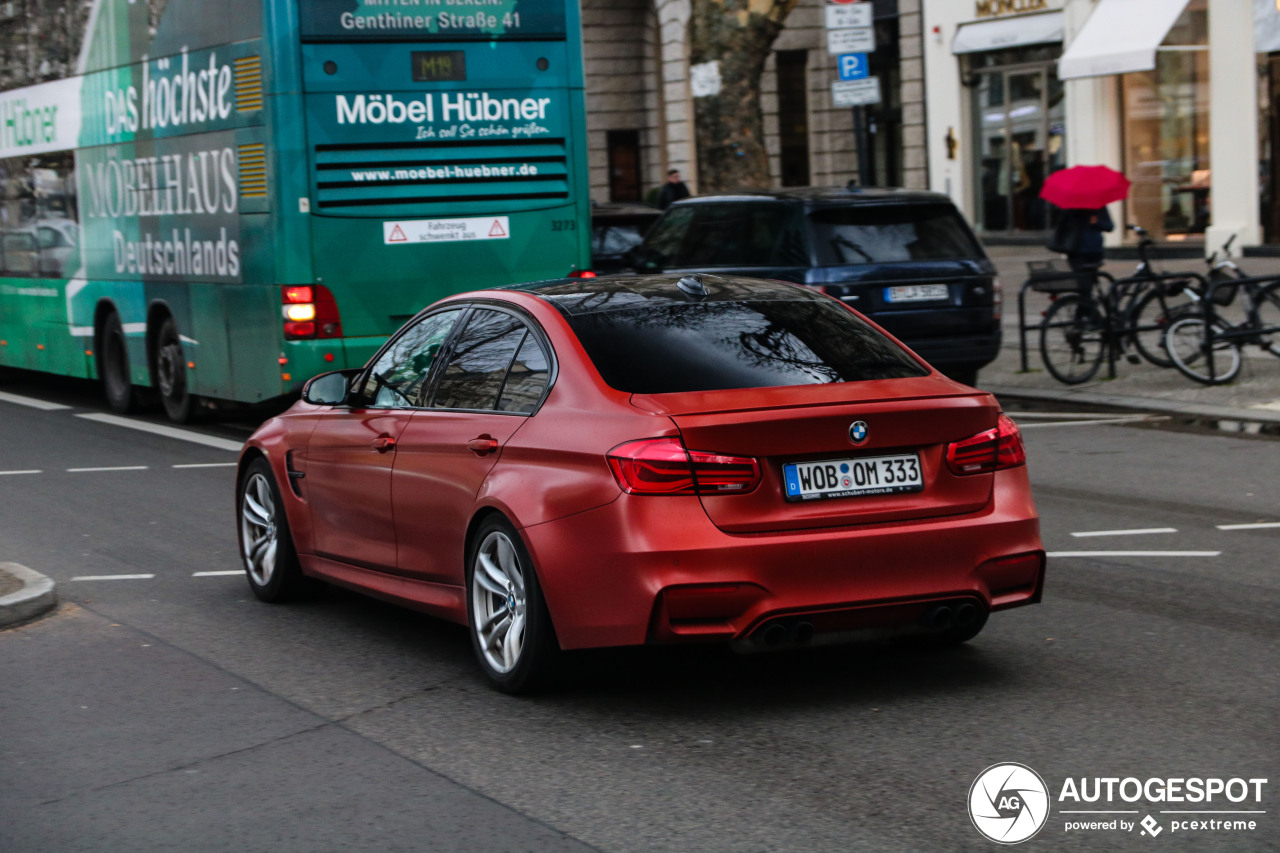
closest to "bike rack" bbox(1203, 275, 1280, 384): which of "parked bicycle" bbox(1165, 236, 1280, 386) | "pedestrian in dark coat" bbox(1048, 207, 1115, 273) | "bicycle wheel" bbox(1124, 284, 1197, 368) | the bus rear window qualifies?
"parked bicycle" bbox(1165, 236, 1280, 386)

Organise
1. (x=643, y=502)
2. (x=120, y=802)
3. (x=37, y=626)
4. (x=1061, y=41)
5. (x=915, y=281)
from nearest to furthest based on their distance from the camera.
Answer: (x=120, y=802), (x=643, y=502), (x=37, y=626), (x=915, y=281), (x=1061, y=41)

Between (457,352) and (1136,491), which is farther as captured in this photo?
(1136,491)

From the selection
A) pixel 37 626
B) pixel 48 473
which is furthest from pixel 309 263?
pixel 37 626

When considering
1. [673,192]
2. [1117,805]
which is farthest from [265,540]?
[673,192]

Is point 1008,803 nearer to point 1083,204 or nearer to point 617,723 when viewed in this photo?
point 617,723

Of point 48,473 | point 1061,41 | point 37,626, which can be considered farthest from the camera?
point 1061,41

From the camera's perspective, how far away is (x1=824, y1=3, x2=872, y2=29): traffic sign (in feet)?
61.2

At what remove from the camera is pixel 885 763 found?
5184 millimetres

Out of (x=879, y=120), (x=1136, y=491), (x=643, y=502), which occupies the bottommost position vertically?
(x=1136, y=491)

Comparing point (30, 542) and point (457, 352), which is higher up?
point (457, 352)

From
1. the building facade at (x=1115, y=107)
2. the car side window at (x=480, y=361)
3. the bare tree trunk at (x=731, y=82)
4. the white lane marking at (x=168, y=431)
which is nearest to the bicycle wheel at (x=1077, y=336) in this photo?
the white lane marking at (x=168, y=431)

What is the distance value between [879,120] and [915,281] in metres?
22.6

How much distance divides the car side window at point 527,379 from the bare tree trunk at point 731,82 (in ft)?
57.2

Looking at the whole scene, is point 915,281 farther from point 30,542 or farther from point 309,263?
point 30,542
